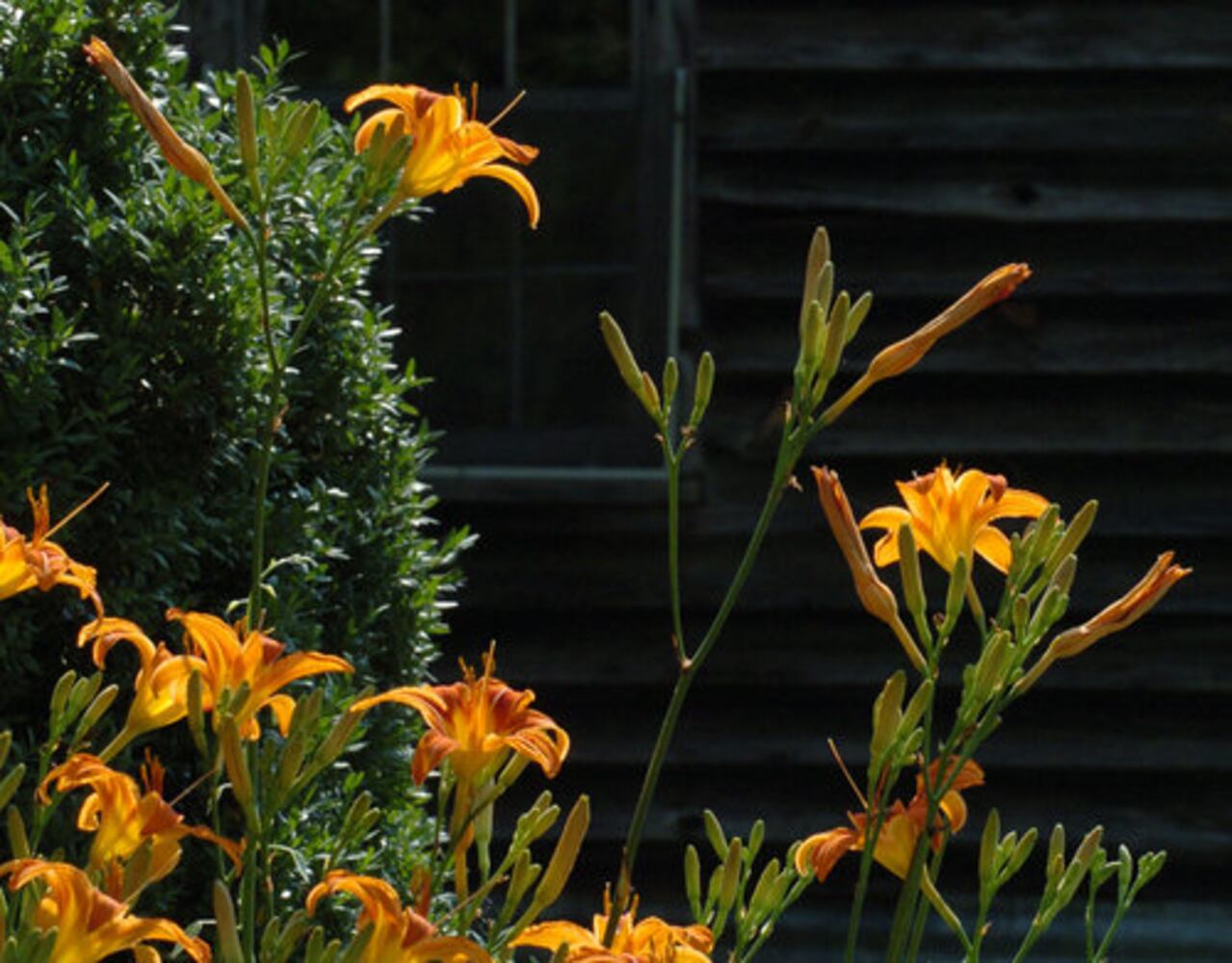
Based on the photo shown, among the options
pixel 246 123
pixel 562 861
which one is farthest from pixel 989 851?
pixel 246 123

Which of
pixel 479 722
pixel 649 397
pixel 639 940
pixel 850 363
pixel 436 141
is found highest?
pixel 436 141

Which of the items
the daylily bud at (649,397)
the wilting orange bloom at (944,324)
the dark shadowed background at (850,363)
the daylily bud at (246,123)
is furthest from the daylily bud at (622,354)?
the dark shadowed background at (850,363)

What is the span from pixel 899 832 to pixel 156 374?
3.48ft

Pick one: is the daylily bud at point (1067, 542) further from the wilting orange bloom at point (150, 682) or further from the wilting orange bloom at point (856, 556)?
the wilting orange bloom at point (150, 682)

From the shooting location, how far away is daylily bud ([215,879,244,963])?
44.4 inches

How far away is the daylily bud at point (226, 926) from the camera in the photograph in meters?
1.13

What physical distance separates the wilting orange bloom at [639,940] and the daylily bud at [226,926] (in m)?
0.17

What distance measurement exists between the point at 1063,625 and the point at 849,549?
11.7 feet

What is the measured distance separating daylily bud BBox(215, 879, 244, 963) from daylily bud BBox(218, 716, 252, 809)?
84 mm

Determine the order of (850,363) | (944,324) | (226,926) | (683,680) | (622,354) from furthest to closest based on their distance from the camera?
(850,363) → (622,354) → (944,324) → (683,680) → (226,926)

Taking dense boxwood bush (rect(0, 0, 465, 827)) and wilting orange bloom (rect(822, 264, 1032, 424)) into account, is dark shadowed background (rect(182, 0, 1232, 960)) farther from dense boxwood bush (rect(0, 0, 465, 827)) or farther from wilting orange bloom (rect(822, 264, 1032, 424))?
wilting orange bloom (rect(822, 264, 1032, 424))

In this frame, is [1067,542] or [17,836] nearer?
[17,836]

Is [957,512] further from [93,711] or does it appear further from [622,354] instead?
[93,711]

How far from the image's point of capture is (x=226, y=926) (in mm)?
1132
